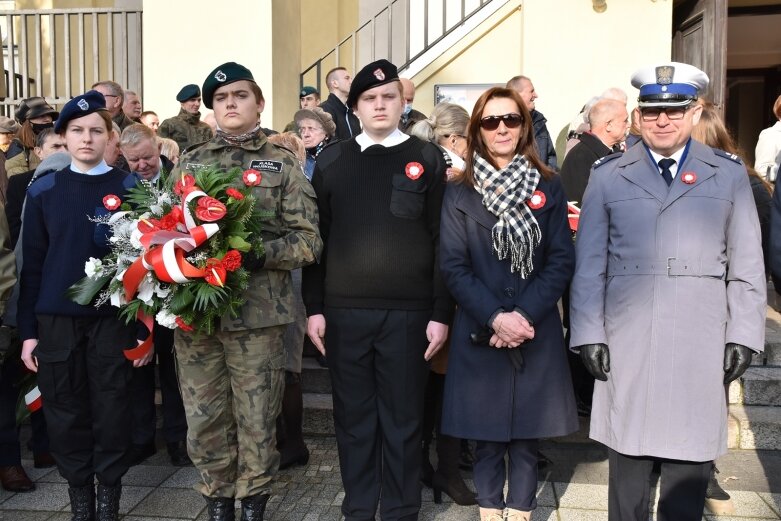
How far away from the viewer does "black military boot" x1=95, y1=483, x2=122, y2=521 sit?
391 cm

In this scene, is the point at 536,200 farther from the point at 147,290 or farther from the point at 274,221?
the point at 147,290

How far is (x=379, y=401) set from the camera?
3711 millimetres

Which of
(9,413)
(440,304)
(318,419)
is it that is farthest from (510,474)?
(9,413)

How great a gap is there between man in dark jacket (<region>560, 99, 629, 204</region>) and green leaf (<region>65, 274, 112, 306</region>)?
2936 mm

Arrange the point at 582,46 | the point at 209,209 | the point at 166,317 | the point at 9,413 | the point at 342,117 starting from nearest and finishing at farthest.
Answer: the point at 209,209, the point at 166,317, the point at 9,413, the point at 342,117, the point at 582,46

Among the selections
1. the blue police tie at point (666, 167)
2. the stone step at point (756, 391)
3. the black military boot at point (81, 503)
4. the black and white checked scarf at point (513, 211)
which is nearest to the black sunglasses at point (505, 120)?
the black and white checked scarf at point (513, 211)

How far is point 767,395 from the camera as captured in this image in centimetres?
543

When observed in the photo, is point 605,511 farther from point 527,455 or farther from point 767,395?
point 767,395

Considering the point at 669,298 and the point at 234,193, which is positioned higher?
the point at 234,193

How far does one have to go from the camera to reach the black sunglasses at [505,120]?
3.53m

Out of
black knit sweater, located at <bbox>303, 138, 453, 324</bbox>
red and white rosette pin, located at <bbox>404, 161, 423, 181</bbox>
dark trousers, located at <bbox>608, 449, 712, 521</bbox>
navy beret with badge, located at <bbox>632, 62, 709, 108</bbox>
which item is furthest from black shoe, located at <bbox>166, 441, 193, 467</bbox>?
navy beret with badge, located at <bbox>632, 62, 709, 108</bbox>

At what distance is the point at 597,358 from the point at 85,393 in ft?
8.06

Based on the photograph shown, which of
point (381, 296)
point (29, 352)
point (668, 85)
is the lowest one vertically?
point (29, 352)

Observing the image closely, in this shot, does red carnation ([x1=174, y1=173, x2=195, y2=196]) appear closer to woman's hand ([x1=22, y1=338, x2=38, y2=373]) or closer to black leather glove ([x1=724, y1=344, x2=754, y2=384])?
woman's hand ([x1=22, y1=338, x2=38, y2=373])
